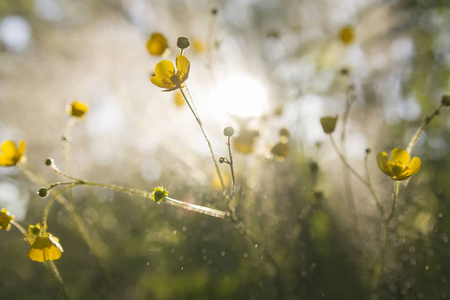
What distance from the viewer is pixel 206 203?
3.33 feet

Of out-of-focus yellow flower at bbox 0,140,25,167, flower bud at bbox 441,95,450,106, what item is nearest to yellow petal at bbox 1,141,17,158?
out-of-focus yellow flower at bbox 0,140,25,167

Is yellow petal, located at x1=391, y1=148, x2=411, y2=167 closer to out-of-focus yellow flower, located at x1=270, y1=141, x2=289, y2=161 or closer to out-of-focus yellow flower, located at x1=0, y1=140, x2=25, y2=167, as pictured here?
out-of-focus yellow flower, located at x1=270, y1=141, x2=289, y2=161

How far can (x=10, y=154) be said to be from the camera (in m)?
0.86

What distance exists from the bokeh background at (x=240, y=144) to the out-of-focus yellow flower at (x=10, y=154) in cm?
29

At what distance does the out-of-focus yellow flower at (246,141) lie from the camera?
3.28 ft

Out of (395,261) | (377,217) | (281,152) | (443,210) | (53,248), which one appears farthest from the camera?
(377,217)

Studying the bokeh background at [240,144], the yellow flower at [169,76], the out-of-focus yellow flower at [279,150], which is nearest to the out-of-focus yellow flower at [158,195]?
the yellow flower at [169,76]

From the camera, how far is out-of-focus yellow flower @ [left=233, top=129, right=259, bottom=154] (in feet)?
3.28

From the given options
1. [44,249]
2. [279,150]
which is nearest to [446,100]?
[279,150]

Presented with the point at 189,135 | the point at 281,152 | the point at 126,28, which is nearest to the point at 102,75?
the point at 126,28

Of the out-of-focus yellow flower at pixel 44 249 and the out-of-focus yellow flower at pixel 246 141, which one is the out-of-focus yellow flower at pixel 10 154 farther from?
the out-of-focus yellow flower at pixel 246 141

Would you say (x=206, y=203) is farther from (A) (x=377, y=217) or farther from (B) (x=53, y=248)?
(A) (x=377, y=217)

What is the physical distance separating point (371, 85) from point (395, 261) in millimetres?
1184

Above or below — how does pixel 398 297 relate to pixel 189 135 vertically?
below
